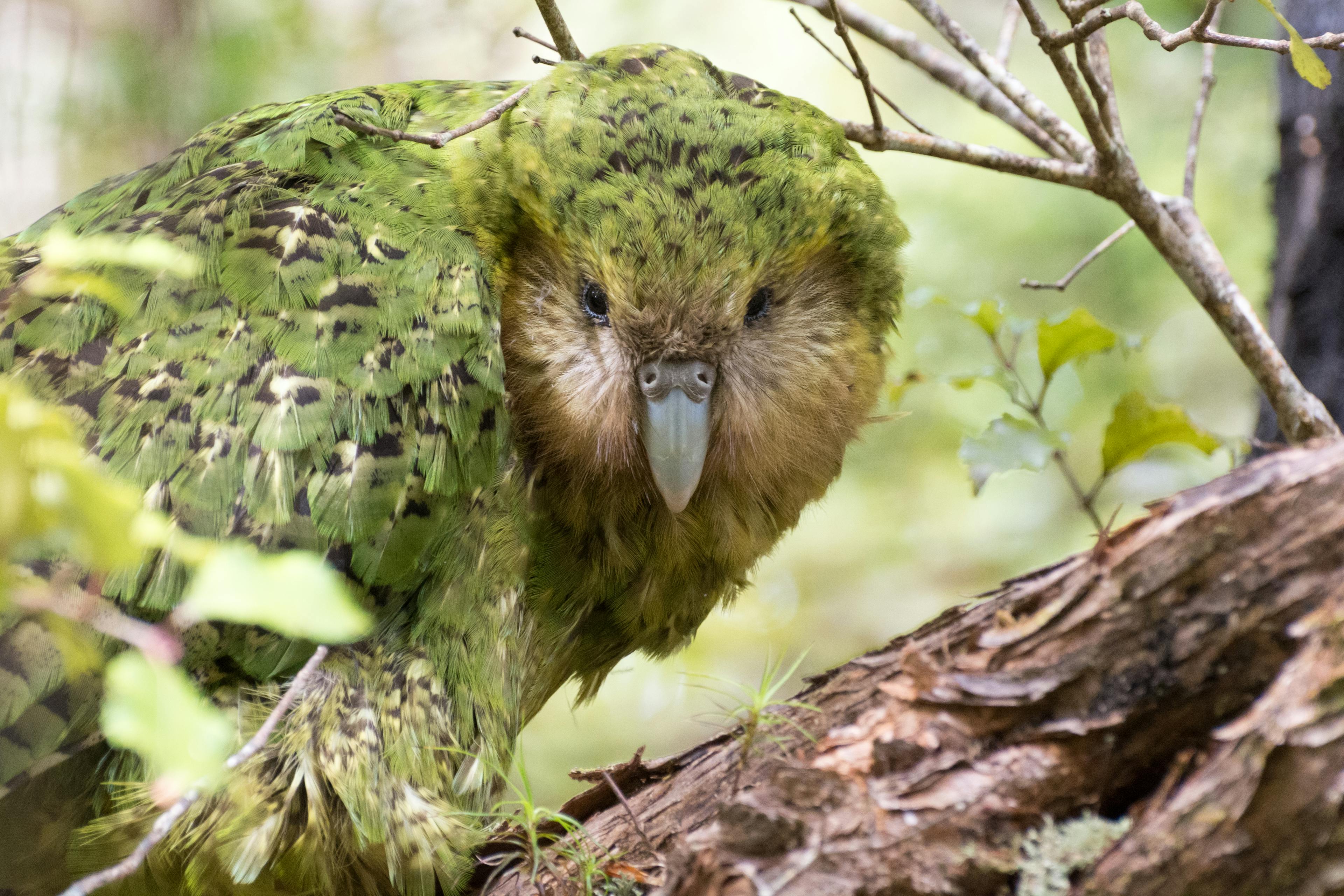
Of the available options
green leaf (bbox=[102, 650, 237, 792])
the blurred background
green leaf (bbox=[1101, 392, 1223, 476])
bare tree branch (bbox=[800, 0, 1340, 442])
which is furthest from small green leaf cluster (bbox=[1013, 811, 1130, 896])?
the blurred background

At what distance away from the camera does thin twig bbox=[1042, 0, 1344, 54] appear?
2.13 meters

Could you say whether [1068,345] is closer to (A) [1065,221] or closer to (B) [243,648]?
(B) [243,648]

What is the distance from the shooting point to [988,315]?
2885 mm

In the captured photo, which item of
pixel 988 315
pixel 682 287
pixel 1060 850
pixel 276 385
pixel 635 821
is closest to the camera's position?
pixel 1060 850

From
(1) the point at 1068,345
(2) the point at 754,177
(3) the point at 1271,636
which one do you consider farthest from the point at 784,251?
(3) the point at 1271,636

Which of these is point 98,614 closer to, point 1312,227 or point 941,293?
point 1312,227

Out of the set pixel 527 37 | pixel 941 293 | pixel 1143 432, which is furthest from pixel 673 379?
pixel 941 293

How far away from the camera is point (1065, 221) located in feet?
17.7

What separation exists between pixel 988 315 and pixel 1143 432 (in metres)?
0.51

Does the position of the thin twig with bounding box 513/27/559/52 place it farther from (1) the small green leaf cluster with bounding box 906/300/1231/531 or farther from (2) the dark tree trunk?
(2) the dark tree trunk

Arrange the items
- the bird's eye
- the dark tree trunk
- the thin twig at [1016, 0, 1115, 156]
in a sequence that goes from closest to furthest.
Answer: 1. the thin twig at [1016, 0, 1115, 156]
2. the bird's eye
3. the dark tree trunk

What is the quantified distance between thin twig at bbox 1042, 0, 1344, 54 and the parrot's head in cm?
56

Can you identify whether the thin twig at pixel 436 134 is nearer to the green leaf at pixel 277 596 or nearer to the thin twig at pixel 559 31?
the thin twig at pixel 559 31

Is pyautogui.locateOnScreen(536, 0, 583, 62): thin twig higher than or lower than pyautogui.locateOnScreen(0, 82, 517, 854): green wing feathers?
higher
